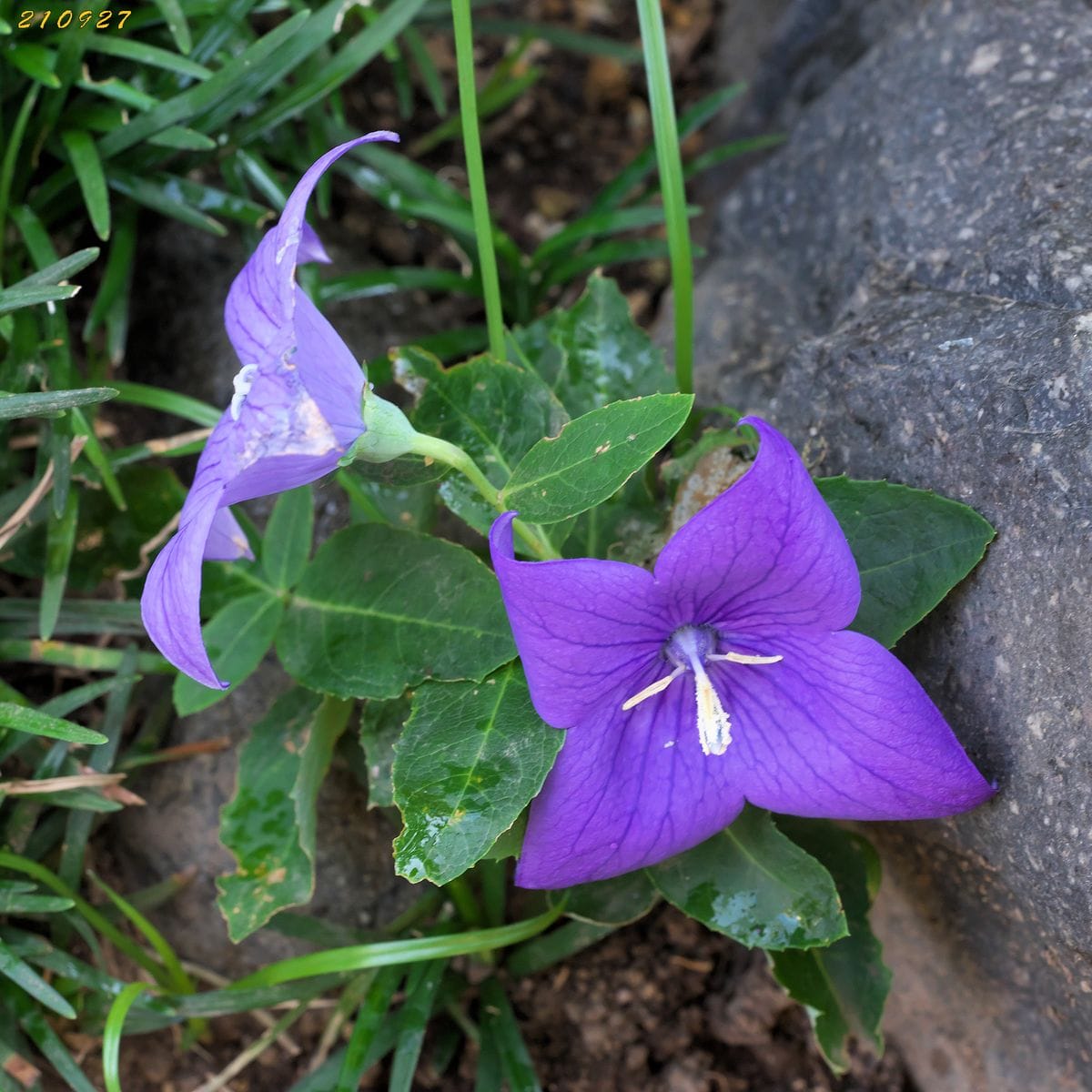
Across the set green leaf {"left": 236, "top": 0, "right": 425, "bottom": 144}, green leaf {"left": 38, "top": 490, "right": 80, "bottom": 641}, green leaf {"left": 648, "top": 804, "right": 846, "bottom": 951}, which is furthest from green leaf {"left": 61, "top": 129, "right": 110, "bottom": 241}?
green leaf {"left": 648, "top": 804, "right": 846, "bottom": 951}

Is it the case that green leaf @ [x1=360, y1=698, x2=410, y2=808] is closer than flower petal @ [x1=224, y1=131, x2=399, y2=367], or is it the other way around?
flower petal @ [x1=224, y1=131, x2=399, y2=367]

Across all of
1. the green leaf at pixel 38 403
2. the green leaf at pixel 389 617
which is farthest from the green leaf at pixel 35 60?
the green leaf at pixel 389 617

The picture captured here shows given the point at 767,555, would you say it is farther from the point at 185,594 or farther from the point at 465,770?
the point at 185,594

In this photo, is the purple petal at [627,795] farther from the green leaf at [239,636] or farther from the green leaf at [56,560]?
the green leaf at [56,560]

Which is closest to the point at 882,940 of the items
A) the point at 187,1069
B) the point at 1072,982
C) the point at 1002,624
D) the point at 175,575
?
the point at 1072,982

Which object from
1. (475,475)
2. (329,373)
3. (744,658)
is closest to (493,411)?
(475,475)

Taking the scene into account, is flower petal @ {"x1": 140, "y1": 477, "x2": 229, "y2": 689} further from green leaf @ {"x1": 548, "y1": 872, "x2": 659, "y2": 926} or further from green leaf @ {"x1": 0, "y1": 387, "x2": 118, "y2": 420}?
green leaf @ {"x1": 548, "y1": 872, "x2": 659, "y2": 926}

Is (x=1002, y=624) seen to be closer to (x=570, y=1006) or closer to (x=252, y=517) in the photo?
(x=570, y=1006)

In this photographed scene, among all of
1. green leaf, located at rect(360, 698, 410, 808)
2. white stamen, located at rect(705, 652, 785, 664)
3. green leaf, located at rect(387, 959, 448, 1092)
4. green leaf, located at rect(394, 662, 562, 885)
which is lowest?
green leaf, located at rect(387, 959, 448, 1092)
